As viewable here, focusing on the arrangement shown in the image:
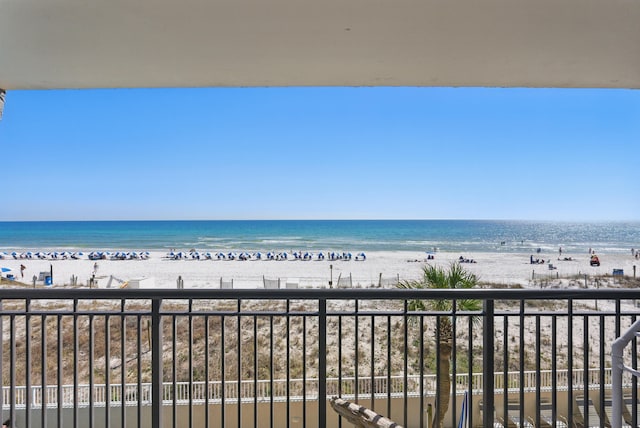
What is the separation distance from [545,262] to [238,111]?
18.9 meters

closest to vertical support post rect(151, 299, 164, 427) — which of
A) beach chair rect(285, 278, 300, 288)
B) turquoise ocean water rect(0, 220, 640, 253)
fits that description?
beach chair rect(285, 278, 300, 288)

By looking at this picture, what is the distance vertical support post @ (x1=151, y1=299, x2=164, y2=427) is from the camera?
1740mm

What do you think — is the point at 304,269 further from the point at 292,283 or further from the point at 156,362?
the point at 156,362

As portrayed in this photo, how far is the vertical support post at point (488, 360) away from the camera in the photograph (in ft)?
5.63

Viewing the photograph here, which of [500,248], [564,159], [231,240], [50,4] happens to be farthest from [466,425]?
[564,159]

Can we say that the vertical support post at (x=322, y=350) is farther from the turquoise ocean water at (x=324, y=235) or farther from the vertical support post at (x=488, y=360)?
the turquoise ocean water at (x=324, y=235)

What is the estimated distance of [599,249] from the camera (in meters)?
20.1

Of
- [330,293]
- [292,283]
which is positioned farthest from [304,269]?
[330,293]

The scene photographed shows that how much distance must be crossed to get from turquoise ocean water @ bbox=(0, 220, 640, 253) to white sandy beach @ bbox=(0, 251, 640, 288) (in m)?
2.37

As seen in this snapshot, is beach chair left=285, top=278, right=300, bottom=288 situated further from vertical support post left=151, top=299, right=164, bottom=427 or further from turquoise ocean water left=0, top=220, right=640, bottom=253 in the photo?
vertical support post left=151, top=299, right=164, bottom=427

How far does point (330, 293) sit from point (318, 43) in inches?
45.0

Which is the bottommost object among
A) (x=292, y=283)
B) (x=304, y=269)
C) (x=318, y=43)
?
(x=304, y=269)

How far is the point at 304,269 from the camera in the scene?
57.7 ft

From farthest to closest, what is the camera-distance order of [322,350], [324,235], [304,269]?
[324,235] → [304,269] → [322,350]
